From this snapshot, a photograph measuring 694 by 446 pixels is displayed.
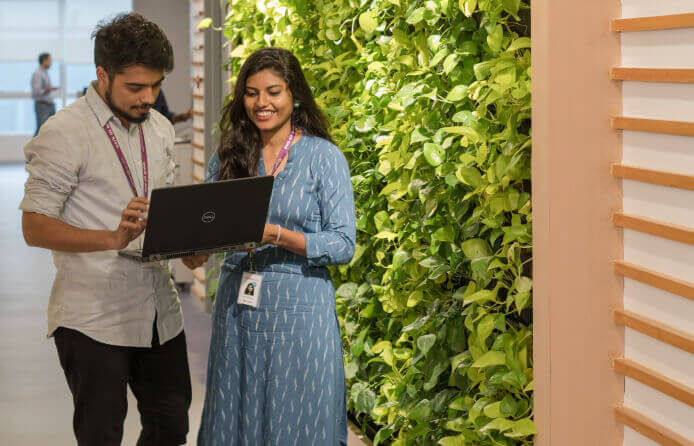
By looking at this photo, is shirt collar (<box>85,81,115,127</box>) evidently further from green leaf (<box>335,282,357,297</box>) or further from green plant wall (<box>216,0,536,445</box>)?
green leaf (<box>335,282,357,297</box>)

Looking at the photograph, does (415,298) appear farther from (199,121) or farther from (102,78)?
(199,121)

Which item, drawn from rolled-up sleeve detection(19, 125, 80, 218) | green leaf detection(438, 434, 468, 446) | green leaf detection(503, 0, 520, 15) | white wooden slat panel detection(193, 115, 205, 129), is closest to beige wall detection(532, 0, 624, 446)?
green leaf detection(503, 0, 520, 15)

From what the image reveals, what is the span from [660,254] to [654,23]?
1.67 ft

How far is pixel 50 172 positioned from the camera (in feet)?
8.27

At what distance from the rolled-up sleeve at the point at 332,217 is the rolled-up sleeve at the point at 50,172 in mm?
746

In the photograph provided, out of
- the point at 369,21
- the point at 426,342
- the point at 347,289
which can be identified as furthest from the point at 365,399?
the point at 369,21

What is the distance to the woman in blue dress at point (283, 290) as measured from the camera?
2727 mm

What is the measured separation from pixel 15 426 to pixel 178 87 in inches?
427

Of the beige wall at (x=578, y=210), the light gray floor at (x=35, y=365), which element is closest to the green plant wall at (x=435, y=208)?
the beige wall at (x=578, y=210)

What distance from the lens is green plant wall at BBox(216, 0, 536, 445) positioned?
233 cm

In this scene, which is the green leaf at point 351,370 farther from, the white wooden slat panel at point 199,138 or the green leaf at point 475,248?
the white wooden slat panel at point 199,138

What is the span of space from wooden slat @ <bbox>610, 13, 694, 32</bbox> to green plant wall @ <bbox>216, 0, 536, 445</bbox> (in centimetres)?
30

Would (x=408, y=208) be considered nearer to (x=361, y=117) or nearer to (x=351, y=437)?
(x=361, y=117)

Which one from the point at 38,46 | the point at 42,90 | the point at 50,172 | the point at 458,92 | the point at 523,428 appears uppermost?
the point at 38,46
